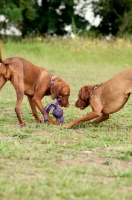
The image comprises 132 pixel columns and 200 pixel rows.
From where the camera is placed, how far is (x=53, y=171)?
453cm

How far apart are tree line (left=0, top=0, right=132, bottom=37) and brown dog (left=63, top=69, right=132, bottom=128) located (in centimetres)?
2645

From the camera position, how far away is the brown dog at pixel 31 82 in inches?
289

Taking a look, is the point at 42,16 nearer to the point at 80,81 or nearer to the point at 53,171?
the point at 80,81

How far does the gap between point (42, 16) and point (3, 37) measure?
4.24 metres

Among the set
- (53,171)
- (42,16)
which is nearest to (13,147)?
(53,171)

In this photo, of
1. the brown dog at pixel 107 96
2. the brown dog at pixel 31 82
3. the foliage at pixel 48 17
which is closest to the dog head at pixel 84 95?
the brown dog at pixel 107 96

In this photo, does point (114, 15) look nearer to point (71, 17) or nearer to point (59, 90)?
point (71, 17)

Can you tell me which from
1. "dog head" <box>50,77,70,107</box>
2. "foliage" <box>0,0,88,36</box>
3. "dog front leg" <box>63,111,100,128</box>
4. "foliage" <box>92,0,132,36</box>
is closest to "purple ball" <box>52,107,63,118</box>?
"dog head" <box>50,77,70,107</box>

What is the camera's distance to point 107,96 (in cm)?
727

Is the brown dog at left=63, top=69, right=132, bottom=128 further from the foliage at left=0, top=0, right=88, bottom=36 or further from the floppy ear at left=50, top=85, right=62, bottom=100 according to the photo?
the foliage at left=0, top=0, right=88, bottom=36

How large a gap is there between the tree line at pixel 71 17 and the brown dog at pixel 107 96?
86.8ft

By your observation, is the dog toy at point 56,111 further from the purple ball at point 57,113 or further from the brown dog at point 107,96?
the brown dog at point 107,96

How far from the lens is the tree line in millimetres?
34781

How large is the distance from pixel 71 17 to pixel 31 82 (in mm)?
28576
